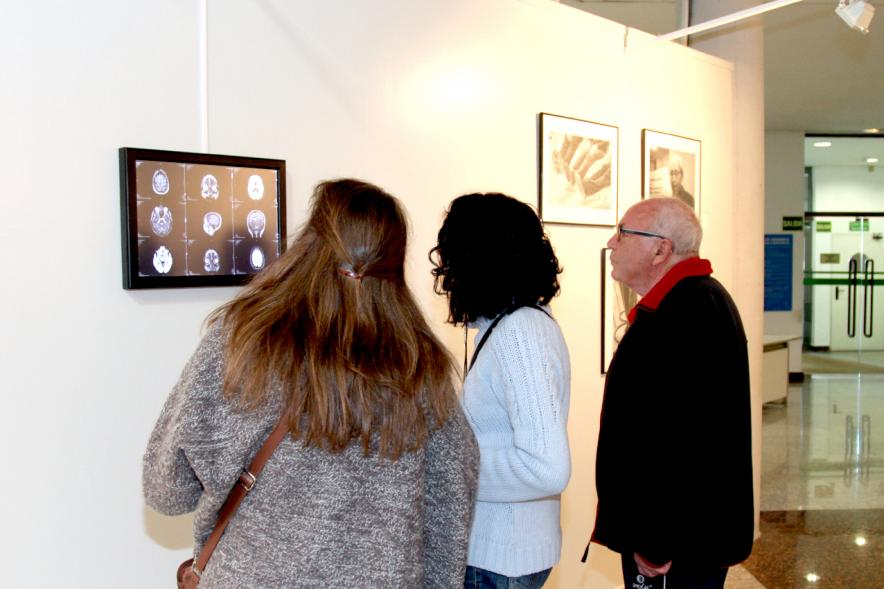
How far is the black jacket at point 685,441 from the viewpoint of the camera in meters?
2.14

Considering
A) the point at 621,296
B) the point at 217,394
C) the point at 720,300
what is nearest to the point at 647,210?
the point at 720,300

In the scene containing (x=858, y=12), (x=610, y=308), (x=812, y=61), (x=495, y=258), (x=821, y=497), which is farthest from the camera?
(x=812, y=61)

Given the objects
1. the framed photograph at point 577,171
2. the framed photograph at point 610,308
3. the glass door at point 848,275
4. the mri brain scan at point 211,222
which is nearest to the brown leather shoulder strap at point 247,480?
the mri brain scan at point 211,222

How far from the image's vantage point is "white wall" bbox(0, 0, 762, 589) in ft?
6.27

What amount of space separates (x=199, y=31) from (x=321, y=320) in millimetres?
1305

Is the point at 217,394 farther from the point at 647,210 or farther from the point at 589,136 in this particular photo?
the point at 589,136

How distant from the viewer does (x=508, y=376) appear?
5.74 ft

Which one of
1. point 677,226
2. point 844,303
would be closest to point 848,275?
point 844,303

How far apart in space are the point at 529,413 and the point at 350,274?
0.59m

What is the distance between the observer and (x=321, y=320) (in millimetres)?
1331

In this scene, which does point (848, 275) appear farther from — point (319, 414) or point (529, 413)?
point (319, 414)

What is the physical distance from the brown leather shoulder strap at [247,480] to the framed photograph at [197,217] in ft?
2.98

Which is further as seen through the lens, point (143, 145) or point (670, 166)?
point (670, 166)

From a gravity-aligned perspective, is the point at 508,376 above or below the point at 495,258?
below
